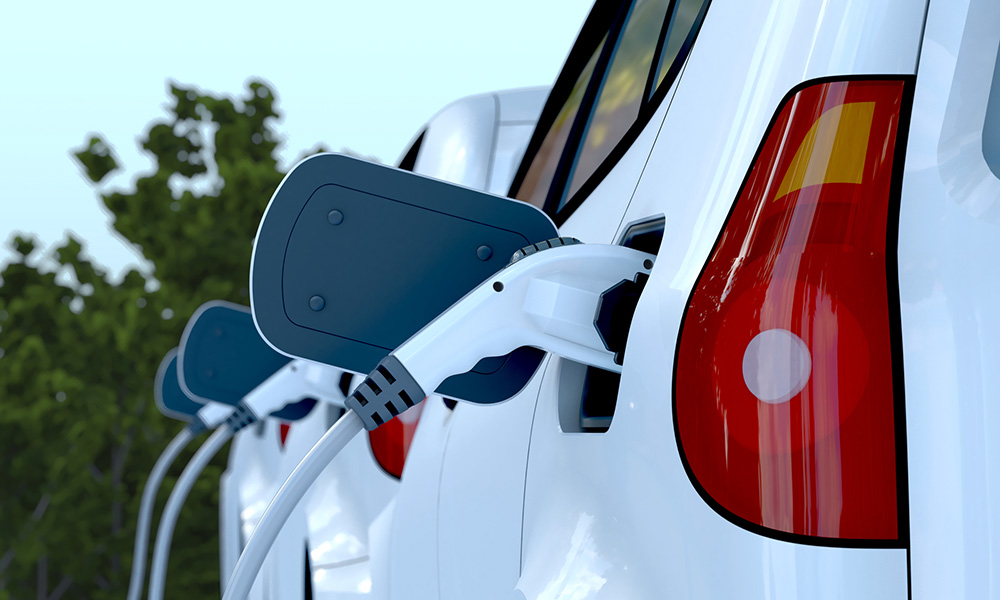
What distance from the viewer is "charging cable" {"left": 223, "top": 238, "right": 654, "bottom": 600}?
857 millimetres

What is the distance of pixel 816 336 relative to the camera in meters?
0.68

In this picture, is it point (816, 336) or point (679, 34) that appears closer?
point (816, 336)

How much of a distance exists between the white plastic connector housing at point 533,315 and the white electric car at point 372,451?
66 cm

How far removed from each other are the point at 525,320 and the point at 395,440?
3.08 feet

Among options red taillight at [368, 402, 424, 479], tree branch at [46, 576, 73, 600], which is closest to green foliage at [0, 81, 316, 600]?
tree branch at [46, 576, 73, 600]

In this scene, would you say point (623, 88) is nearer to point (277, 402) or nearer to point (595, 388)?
point (595, 388)

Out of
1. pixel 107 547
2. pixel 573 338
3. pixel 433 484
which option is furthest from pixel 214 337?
pixel 107 547

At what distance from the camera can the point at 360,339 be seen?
1.04 meters

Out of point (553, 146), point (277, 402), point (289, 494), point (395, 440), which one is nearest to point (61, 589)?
point (277, 402)

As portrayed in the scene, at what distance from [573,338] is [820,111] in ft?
0.93

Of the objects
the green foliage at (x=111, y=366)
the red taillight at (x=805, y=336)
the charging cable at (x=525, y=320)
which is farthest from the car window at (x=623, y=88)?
the green foliage at (x=111, y=366)

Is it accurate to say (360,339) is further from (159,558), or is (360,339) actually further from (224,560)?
(224,560)

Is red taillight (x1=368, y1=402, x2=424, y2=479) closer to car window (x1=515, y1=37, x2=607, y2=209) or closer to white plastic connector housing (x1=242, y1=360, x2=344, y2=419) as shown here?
white plastic connector housing (x1=242, y1=360, x2=344, y2=419)

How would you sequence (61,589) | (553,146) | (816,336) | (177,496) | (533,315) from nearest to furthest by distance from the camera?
(816,336) → (533,315) → (553,146) → (177,496) → (61,589)
